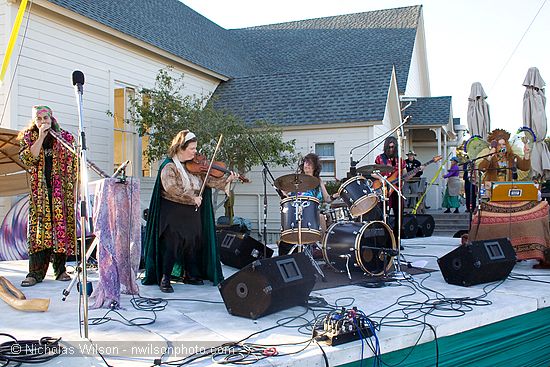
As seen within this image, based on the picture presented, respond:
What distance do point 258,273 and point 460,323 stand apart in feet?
5.54

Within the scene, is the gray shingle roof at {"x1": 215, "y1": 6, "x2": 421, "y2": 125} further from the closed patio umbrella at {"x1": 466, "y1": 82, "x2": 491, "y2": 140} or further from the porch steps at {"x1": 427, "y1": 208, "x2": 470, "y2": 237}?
the closed patio umbrella at {"x1": 466, "y1": 82, "x2": 491, "y2": 140}

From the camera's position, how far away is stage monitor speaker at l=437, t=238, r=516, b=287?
5323mm

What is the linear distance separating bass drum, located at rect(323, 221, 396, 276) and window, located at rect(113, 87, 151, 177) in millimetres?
7759

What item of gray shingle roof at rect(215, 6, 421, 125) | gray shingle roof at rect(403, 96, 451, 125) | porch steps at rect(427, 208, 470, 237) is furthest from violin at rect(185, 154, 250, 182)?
gray shingle roof at rect(403, 96, 451, 125)

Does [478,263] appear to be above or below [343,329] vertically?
above

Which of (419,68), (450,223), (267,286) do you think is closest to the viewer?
(267,286)

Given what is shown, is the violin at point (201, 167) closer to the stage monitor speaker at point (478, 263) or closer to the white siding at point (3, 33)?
the stage monitor speaker at point (478, 263)

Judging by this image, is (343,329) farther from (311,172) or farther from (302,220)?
(311,172)

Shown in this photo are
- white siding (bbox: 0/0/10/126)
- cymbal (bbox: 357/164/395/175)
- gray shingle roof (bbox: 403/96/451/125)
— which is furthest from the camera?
gray shingle roof (bbox: 403/96/451/125)

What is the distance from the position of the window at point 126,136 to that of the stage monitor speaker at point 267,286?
8.81 m

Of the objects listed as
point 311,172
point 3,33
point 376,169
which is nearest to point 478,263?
point 376,169

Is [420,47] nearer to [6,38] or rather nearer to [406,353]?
[6,38]

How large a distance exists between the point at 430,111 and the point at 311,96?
18.2 ft

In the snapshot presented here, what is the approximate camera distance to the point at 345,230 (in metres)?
5.88
